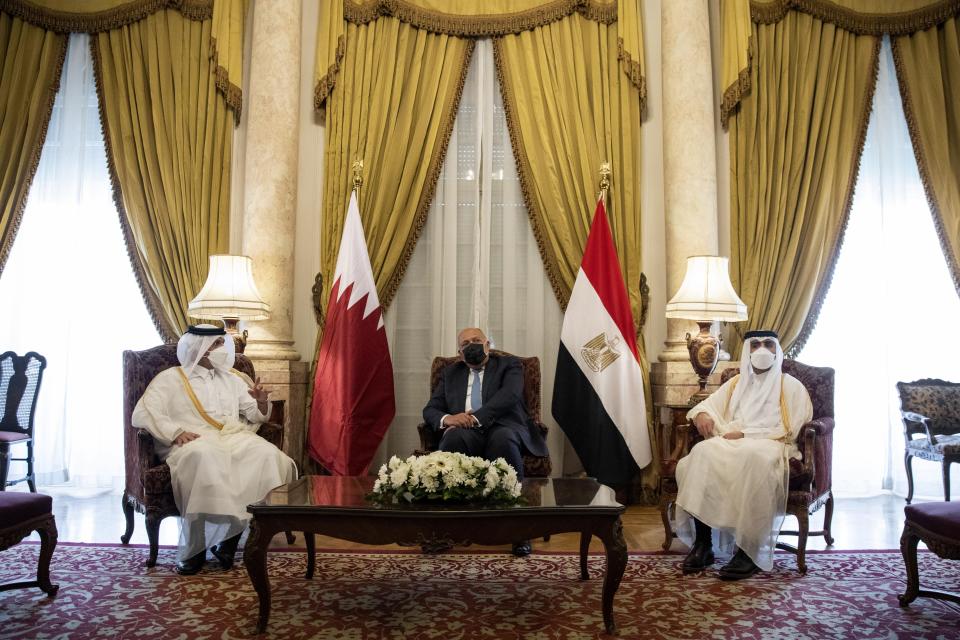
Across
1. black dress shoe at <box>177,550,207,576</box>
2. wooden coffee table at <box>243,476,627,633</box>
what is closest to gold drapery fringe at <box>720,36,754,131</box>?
wooden coffee table at <box>243,476,627,633</box>

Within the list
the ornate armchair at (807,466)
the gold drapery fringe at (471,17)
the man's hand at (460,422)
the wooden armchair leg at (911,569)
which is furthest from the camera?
the gold drapery fringe at (471,17)

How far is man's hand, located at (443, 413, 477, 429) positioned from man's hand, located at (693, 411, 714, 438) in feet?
4.04

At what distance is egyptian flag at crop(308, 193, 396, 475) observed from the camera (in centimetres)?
497

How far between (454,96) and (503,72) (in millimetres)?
424

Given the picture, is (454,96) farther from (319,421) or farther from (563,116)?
(319,421)

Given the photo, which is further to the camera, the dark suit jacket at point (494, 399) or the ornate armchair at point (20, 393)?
Answer: the ornate armchair at point (20, 393)

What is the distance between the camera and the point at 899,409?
5328 mm

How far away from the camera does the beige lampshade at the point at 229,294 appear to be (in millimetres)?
4633

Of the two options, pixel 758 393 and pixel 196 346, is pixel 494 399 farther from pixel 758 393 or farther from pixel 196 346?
pixel 196 346

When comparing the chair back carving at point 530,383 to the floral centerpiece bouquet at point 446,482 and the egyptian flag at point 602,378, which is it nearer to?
the egyptian flag at point 602,378

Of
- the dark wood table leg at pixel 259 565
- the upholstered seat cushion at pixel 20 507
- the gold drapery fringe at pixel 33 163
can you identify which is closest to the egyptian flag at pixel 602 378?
the dark wood table leg at pixel 259 565

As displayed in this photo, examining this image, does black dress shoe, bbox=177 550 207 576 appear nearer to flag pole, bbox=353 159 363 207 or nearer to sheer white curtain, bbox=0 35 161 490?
sheer white curtain, bbox=0 35 161 490

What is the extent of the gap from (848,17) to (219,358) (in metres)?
5.09

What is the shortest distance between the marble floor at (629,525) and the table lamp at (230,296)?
4.16 ft
